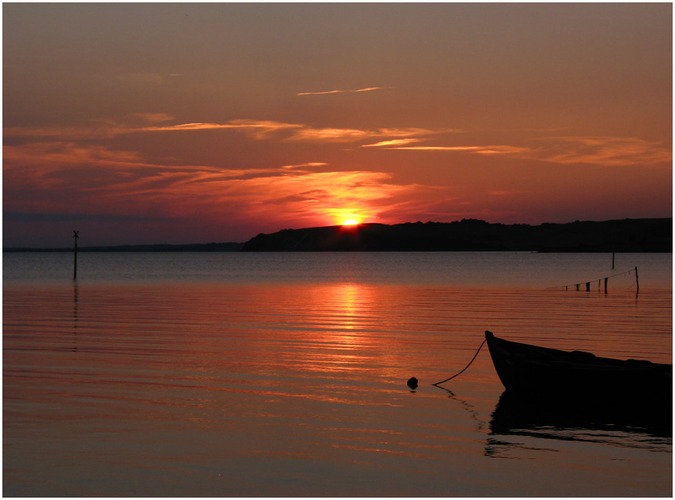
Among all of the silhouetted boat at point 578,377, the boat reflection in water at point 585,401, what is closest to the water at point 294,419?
the boat reflection in water at point 585,401

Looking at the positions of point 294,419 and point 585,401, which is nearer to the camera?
point 294,419

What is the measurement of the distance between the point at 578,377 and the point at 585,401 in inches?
22.6

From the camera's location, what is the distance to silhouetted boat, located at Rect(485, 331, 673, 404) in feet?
62.5

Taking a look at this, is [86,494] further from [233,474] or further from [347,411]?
[347,411]

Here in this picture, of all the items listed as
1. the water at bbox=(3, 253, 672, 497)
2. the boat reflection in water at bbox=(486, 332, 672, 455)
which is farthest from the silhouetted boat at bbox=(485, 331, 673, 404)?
the water at bbox=(3, 253, 672, 497)

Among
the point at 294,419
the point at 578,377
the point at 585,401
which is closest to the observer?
the point at 294,419

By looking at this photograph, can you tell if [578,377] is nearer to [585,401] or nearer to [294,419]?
[585,401]

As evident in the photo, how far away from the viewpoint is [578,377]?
20016 mm

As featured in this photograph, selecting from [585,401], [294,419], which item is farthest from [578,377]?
[294,419]

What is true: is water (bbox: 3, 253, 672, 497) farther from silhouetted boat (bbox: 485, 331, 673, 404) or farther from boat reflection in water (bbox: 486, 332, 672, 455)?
silhouetted boat (bbox: 485, 331, 673, 404)

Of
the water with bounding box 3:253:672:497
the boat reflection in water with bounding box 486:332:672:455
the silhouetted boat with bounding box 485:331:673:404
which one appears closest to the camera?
the water with bounding box 3:253:672:497

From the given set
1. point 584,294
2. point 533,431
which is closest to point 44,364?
point 533,431

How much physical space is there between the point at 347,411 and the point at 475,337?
15.6 metres

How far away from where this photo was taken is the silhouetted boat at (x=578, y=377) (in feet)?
62.5
